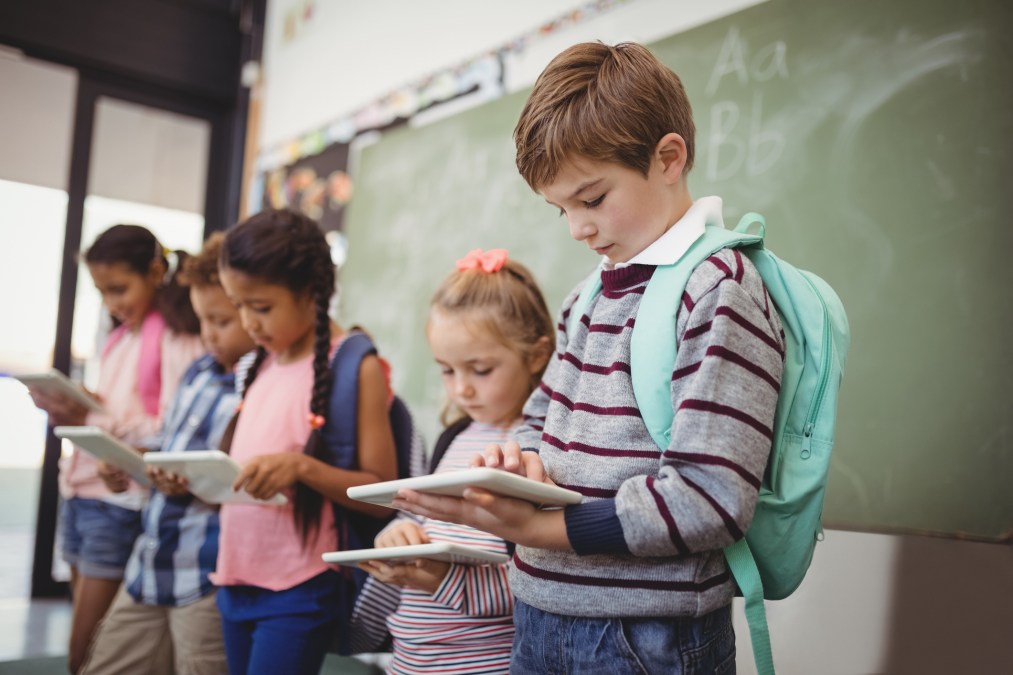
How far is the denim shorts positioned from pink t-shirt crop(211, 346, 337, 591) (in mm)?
886

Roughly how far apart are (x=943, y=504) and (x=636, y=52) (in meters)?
1.13

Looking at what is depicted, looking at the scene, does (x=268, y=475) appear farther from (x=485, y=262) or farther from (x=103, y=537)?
(x=103, y=537)

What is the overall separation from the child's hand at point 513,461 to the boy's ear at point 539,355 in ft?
1.76

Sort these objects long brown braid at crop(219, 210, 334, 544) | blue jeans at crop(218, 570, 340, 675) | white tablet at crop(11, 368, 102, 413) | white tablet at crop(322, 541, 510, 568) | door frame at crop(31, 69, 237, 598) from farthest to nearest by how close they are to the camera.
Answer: door frame at crop(31, 69, 237, 598) → white tablet at crop(11, 368, 102, 413) → long brown braid at crop(219, 210, 334, 544) → blue jeans at crop(218, 570, 340, 675) → white tablet at crop(322, 541, 510, 568)

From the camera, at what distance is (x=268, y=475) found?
1.53 meters

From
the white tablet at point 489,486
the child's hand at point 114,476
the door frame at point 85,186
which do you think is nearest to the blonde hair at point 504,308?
the white tablet at point 489,486

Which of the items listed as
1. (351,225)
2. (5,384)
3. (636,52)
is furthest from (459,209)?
(5,384)

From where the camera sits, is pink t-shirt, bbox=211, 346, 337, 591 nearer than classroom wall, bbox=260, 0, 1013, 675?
No

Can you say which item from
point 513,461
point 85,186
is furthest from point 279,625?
point 85,186

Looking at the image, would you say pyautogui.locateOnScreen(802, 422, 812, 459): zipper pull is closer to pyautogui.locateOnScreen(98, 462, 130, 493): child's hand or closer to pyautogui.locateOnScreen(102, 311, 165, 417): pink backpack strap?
pyautogui.locateOnScreen(98, 462, 130, 493): child's hand

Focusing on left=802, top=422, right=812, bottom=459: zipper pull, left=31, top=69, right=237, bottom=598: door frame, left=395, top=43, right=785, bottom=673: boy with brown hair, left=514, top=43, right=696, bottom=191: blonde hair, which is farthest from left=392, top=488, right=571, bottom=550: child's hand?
left=31, top=69, right=237, bottom=598: door frame

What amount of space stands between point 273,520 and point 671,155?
1.09m

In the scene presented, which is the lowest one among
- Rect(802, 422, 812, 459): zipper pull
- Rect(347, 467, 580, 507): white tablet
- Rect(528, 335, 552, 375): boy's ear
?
Rect(347, 467, 580, 507): white tablet

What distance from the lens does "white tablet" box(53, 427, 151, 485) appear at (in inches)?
70.1
